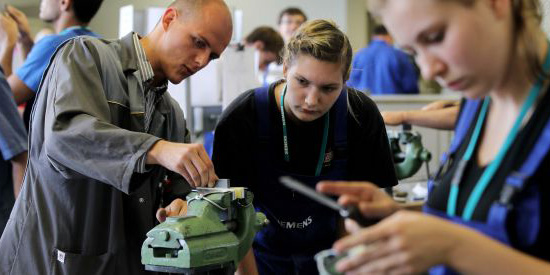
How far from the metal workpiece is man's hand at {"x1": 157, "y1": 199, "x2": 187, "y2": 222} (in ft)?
0.60

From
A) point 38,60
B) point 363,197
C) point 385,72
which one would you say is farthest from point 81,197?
point 385,72

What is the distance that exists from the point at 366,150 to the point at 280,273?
47cm

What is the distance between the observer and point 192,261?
4.47 feet

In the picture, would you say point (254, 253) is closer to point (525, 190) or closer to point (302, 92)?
point (302, 92)

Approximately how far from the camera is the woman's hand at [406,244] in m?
0.77

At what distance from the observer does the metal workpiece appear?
1.38m

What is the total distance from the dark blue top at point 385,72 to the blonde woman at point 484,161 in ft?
12.5

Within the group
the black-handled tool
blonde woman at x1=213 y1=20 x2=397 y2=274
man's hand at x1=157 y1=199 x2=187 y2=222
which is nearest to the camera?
the black-handled tool

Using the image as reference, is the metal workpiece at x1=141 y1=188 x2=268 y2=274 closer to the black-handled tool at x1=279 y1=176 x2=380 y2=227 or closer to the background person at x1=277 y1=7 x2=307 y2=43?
the black-handled tool at x1=279 y1=176 x2=380 y2=227

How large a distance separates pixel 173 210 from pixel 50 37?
1.49 metres

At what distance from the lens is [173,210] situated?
5.71ft

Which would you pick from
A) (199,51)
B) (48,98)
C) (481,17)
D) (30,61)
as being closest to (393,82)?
(30,61)

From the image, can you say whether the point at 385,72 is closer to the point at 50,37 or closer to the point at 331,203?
the point at 50,37

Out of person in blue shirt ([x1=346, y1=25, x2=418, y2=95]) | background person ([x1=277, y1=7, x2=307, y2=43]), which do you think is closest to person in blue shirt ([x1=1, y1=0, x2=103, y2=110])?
person in blue shirt ([x1=346, y1=25, x2=418, y2=95])
